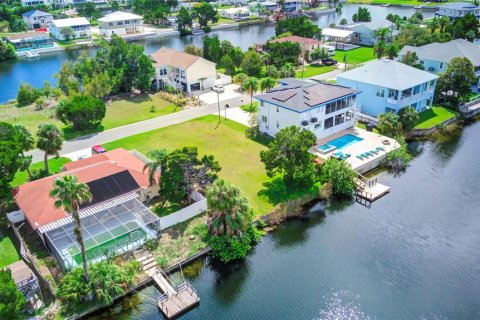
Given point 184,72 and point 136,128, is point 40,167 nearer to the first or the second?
point 136,128

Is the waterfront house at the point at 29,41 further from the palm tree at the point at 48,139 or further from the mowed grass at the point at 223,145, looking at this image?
the palm tree at the point at 48,139

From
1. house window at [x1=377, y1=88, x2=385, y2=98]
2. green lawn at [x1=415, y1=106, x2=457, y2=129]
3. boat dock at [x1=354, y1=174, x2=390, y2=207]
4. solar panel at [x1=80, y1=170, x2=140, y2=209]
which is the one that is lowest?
boat dock at [x1=354, y1=174, x2=390, y2=207]

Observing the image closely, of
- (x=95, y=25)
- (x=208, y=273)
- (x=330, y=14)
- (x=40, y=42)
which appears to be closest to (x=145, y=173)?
(x=208, y=273)

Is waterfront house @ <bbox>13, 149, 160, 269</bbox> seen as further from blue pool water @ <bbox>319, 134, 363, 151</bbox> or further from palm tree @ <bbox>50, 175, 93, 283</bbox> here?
blue pool water @ <bbox>319, 134, 363, 151</bbox>

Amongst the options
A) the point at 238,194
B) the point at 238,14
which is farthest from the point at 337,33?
the point at 238,194

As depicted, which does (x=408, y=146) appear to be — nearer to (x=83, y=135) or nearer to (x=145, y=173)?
(x=145, y=173)

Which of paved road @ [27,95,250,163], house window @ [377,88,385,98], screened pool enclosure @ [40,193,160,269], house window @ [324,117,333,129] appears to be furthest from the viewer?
house window @ [377,88,385,98]

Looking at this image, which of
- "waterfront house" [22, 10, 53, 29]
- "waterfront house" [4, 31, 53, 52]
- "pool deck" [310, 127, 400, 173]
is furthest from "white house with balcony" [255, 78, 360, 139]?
"waterfront house" [22, 10, 53, 29]
